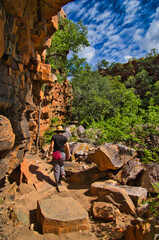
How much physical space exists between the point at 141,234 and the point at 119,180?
2.48 metres

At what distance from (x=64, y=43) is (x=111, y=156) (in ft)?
33.5

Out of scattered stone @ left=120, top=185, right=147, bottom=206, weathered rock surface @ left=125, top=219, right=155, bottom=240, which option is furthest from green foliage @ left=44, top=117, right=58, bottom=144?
weathered rock surface @ left=125, top=219, right=155, bottom=240

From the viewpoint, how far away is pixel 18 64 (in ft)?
11.8

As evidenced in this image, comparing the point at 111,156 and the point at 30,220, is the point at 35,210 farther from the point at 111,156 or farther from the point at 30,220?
the point at 111,156

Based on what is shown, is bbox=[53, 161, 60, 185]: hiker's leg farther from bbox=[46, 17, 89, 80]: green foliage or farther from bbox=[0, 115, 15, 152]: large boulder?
bbox=[46, 17, 89, 80]: green foliage

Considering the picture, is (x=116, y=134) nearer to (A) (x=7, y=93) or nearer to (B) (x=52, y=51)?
(A) (x=7, y=93)

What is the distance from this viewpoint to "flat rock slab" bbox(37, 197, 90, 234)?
2.51m

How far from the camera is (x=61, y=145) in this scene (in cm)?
467

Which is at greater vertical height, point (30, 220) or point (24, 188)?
point (24, 188)

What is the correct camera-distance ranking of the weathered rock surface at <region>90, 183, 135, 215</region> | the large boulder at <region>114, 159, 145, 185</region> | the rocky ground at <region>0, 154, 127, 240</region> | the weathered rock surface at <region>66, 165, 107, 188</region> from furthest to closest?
1. the weathered rock surface at <region>66, 165, 107, 188</region>
2. the large boulder at <region>114, 159, 145, 185</region>
3. the weathered rock surface at <region>90, 183, 135, 215</region>
4. the rocky ground at <region>0, 154, 127, 240</region>

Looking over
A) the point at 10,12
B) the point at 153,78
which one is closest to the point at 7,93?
the point at 10,12

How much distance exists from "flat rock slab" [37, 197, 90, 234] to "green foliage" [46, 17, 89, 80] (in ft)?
33.6

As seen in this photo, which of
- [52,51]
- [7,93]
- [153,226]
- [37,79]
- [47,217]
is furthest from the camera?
[52,51]

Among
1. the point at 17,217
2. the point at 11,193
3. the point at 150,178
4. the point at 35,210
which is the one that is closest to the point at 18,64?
the point at 11,193
